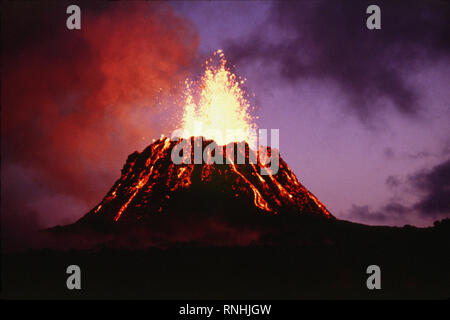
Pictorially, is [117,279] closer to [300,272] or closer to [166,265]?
[166,265]

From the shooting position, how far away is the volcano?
333 ft

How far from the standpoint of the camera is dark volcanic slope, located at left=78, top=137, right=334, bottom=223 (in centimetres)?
10469

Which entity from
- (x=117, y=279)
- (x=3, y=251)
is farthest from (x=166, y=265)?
(x=3, y=251)

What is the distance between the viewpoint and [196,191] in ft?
358

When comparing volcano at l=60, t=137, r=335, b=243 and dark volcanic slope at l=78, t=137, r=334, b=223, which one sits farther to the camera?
dark volcanic slope at l=78, t=137, r=334, b=223

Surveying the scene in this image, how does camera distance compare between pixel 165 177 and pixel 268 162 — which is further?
pixel 268 162

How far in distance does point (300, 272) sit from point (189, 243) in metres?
25.7

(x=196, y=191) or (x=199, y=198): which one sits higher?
(x=196, y=191)

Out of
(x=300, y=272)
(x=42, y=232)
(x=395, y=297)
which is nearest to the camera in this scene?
(x=395, y=297)

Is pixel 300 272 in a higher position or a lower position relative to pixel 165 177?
lower

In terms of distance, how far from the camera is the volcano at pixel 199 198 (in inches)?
3994

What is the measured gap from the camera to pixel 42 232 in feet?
381

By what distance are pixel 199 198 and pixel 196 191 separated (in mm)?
1812

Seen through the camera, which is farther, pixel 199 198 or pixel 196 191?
pixel 196 191
